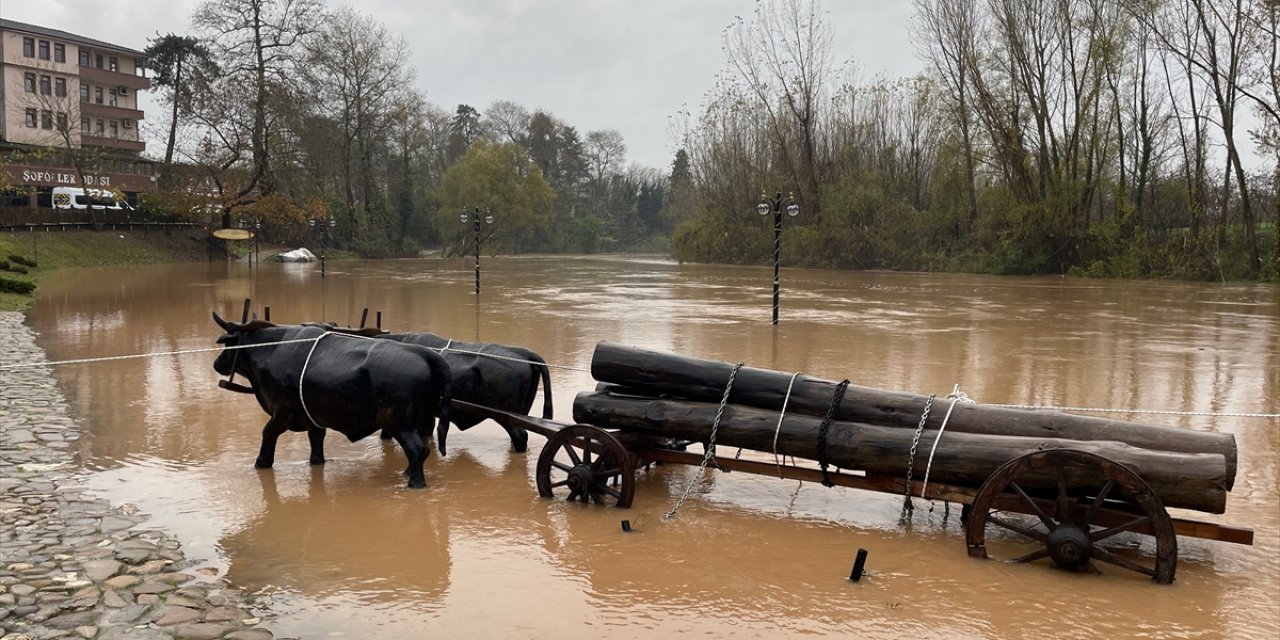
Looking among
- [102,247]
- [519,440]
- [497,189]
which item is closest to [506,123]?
[497,189]

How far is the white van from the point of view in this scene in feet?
174

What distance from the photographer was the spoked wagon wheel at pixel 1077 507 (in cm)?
543

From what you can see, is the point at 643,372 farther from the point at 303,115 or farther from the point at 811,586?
the point at 303,115

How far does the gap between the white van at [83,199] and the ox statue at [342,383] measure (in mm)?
51702

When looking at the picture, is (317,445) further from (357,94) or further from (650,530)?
(357,94)

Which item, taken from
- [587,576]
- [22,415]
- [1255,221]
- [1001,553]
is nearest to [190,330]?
[22,415]

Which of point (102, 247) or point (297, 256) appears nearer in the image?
point (102, 247)

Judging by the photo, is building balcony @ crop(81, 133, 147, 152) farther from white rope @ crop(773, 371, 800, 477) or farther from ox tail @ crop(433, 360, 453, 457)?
white rope @ crop(773, 371, 800, 477)

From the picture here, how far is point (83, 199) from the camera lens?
55.0 meters

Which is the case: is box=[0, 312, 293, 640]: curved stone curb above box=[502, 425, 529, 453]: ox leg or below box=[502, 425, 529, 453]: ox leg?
below

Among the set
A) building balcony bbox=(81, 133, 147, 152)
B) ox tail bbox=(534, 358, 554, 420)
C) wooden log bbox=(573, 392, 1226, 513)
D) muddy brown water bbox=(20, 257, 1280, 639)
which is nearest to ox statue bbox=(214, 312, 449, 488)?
muddy brown water bbox=(20, 257, 1280, 639)

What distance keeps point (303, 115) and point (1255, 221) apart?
50604 millimetres

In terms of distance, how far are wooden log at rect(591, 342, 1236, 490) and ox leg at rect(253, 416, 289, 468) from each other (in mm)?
2811

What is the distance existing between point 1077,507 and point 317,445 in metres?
6.17
